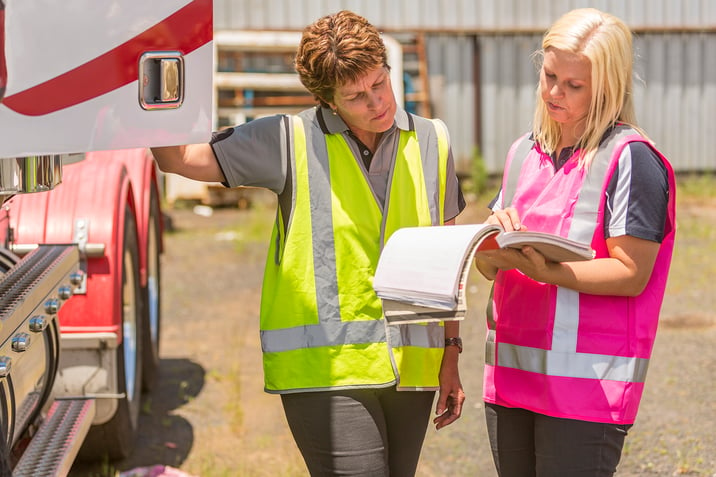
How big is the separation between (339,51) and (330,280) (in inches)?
22.9

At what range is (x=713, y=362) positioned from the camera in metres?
5.53

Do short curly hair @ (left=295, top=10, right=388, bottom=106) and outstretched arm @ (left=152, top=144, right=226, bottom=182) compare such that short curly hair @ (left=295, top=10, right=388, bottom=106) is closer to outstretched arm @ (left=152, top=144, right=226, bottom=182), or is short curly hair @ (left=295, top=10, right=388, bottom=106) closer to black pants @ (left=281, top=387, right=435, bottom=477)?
outstretched arm @ (left=152, top=144, right=226, bottom=182)

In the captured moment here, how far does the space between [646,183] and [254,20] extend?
11.1 meters

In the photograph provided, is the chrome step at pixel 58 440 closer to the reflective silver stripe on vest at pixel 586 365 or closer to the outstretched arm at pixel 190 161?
the outstretched arm at pixel 190 161

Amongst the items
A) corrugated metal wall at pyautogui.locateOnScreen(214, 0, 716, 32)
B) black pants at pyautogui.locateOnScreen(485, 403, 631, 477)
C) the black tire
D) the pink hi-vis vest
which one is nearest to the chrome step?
the black tire

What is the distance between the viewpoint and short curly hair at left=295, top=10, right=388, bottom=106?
94.3 inches

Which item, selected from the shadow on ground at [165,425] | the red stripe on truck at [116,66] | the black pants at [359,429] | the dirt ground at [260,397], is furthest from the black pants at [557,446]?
the shadow on ground at [165,425]

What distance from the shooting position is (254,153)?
244 cm

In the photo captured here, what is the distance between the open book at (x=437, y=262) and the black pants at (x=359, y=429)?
34cm

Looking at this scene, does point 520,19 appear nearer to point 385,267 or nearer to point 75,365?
point 75,365

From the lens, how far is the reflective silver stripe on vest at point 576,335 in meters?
2.31

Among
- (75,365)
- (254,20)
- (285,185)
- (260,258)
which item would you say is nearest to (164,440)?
(75,365)

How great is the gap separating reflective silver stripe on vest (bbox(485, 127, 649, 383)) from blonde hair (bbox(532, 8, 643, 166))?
0.04m

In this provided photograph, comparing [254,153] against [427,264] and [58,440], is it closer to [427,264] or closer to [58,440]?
[427,264]
